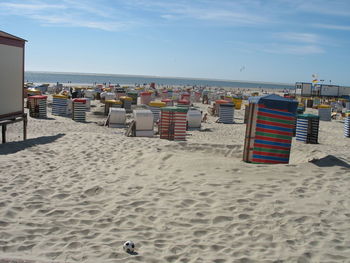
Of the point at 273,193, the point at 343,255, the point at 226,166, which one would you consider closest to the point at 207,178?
the point at 226,166

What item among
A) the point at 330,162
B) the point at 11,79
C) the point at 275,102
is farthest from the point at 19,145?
the point at 330,162

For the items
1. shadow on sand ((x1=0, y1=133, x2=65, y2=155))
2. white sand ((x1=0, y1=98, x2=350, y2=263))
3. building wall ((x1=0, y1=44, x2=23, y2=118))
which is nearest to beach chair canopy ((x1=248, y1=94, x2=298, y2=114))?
white sand ((x1=0, y1=98, x2=350, y2=263))

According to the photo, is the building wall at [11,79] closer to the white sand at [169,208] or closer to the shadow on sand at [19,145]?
the shadow on sand at [19,145]

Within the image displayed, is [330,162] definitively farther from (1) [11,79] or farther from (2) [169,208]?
(1) [11,79]

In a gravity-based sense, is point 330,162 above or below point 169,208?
above

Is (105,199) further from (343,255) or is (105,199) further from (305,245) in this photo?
(343,255)

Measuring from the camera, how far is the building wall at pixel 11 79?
920 centimetres

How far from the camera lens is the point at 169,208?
4.92 metres

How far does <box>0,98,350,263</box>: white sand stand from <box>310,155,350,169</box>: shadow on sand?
20mm

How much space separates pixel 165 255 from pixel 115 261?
0.50m

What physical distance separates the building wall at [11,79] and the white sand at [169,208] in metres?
2.07

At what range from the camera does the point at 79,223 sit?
4.46 m

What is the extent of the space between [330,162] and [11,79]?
7855mm

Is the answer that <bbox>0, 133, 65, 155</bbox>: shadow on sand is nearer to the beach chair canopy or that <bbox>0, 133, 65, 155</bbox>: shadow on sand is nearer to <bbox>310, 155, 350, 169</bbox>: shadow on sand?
the beach chair canopy
